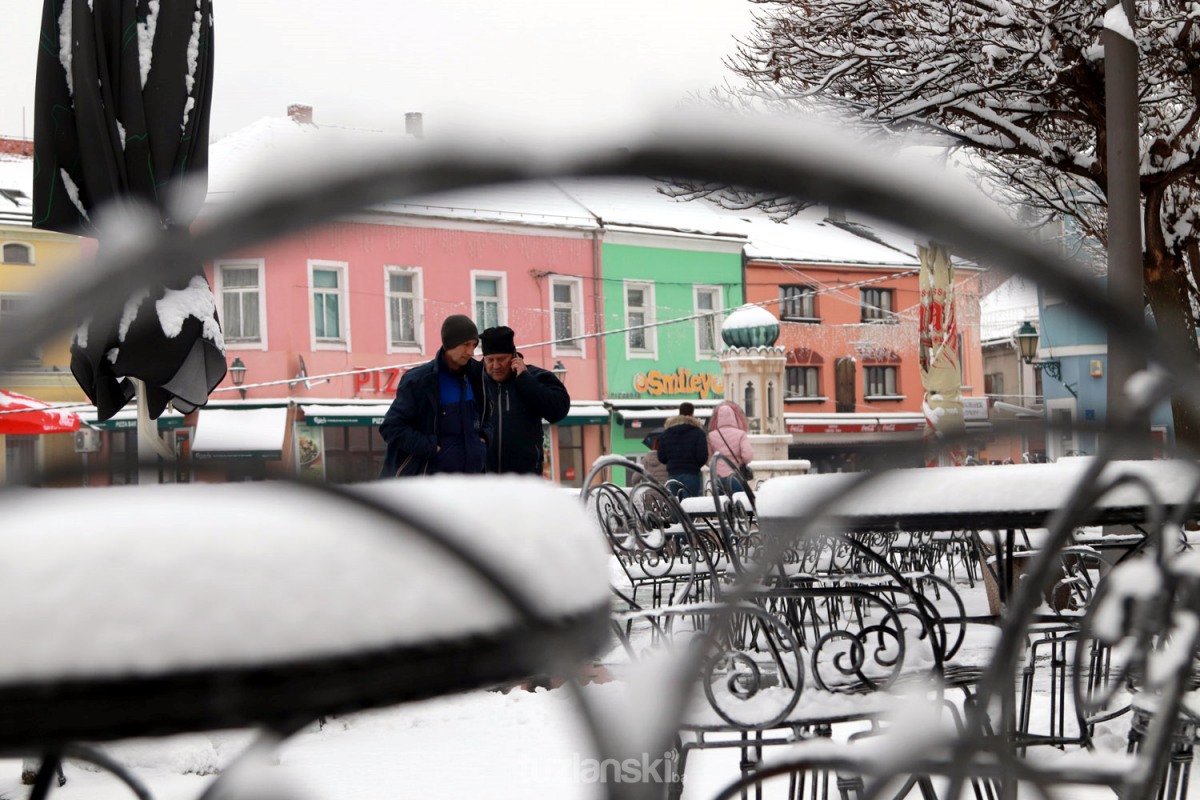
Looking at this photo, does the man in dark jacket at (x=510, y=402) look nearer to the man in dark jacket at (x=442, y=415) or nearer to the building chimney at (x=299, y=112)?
the man in dark jacket at (x=442, y=415)

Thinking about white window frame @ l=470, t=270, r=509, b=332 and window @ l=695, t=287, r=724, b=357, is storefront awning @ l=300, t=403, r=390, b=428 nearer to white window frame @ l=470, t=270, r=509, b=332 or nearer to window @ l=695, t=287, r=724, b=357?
white window frame @ l=470, t=270, r=509, b=332

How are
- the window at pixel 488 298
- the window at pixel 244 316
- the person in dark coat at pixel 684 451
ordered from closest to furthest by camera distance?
the person in dark coat at pixel 684 451, the window at pixel 244 316, the window at pixel 488 298

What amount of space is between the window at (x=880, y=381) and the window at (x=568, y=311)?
285 inches

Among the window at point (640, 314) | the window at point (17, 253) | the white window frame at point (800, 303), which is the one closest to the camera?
the window at point (17, 253)

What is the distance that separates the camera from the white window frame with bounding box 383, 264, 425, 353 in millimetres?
19172

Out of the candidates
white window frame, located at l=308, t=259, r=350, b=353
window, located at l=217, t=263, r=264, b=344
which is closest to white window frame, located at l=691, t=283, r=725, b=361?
white window frame, located at l=308, t=259, r=350, b=353

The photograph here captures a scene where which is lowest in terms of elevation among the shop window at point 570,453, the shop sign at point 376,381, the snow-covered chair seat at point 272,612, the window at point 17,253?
the shop window at point 570,453

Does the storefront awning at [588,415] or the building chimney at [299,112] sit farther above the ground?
the building chimney at [299,112]

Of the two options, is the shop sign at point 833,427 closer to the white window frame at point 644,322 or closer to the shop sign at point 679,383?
the shop sign at point 679,383

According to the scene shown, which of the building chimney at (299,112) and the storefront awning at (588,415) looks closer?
the storefront awning at (588,415)

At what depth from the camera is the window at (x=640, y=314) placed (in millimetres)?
21812

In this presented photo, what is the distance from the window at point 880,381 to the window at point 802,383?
1443 millimetres

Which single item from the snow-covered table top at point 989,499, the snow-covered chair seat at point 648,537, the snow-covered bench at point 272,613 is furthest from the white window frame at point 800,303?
the snow-covered bench at point 272,613

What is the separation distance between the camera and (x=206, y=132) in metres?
2.92
